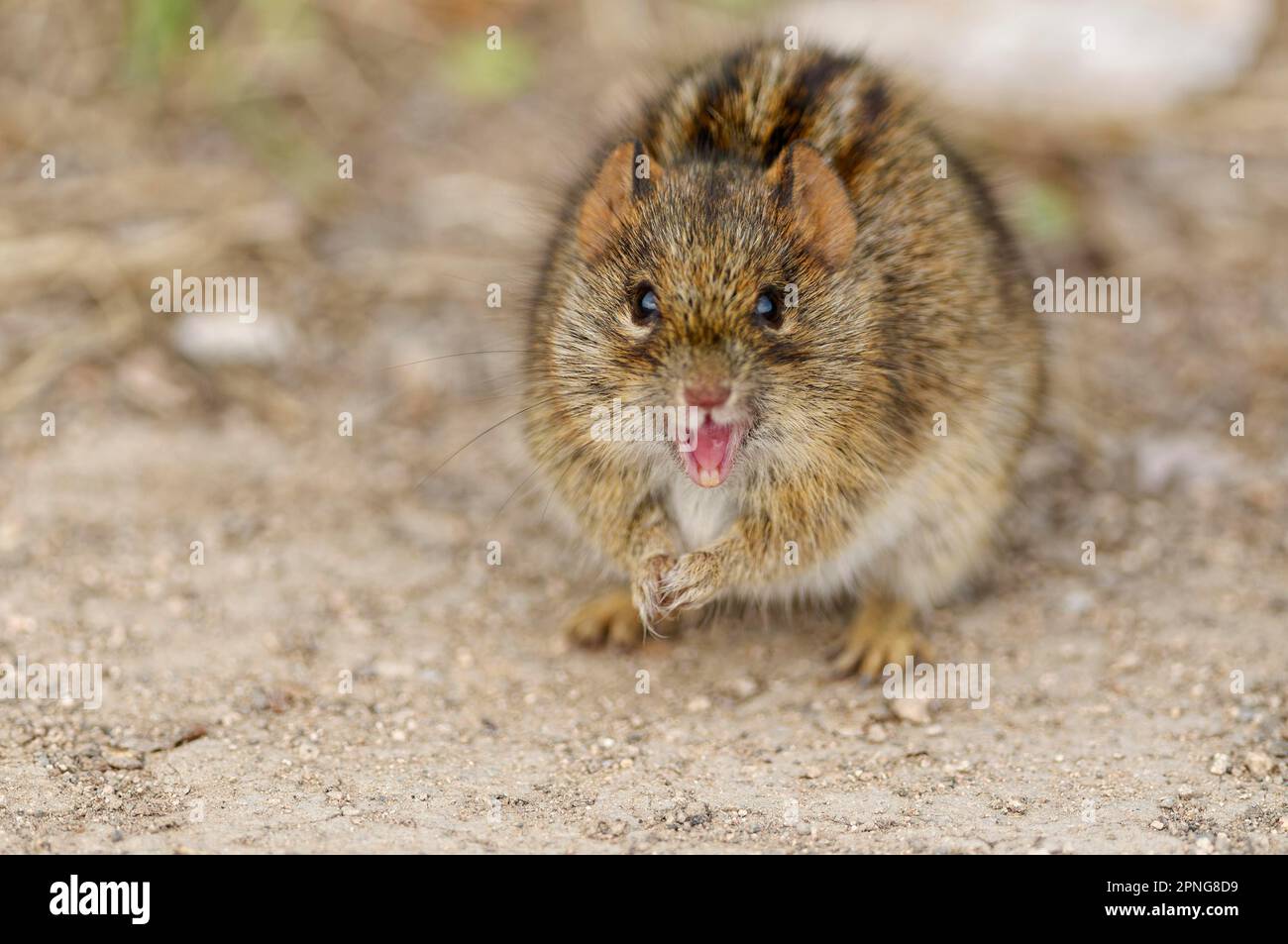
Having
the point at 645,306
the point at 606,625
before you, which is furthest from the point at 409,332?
the point at 645,306

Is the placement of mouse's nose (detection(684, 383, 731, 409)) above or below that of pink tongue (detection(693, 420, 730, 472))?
above

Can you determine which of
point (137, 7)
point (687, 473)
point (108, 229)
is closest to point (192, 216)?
point (108, 229)

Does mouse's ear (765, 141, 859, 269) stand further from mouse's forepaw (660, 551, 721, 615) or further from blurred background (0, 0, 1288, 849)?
blurred background (0, 0, 1288, 849)

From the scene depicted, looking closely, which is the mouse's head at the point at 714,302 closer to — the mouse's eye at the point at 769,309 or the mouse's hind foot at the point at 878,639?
the mouse's eye at the point at 769,309

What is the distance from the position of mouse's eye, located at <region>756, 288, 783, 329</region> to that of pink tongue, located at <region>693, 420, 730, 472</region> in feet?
1.14

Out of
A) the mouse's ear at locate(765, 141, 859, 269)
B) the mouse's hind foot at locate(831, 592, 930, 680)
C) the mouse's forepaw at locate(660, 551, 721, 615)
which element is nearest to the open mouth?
the mouse's forepaw at locate(660, 551, 721, 615)

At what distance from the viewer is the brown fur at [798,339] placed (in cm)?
424

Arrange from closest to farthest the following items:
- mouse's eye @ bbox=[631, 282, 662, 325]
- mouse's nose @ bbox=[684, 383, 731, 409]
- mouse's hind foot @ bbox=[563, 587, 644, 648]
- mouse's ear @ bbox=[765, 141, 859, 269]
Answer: mouse's nose @ bbox=[684, 383, 731, 409] → mouse's eye @ bbox=[631, 282, 662, 325] → mouse's ear @ bbox=[765, 141, 859, 269] → mouse's hind foot @ bbox=[563, 587, 644, 648]

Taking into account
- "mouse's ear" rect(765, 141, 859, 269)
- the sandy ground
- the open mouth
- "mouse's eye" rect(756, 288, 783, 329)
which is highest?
"mouse's ear" rect(765, 141, 859, 269)

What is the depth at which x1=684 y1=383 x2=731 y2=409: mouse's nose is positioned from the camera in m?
3.97

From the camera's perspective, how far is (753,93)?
191 inches

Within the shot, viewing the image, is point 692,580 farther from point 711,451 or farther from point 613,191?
point 613,191

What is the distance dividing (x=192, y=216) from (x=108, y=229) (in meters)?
0.42

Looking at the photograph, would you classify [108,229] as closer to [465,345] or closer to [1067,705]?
[465,345]
